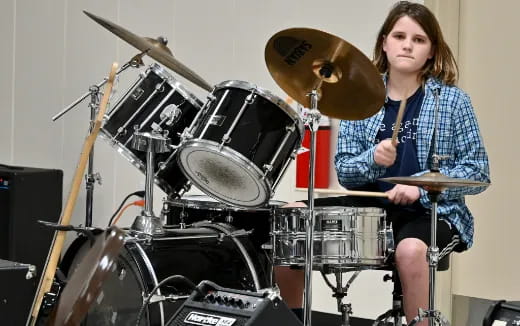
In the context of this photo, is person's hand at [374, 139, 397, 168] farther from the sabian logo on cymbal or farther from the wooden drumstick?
the wooden drumstick

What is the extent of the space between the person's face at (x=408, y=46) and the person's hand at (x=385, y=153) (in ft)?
1.39

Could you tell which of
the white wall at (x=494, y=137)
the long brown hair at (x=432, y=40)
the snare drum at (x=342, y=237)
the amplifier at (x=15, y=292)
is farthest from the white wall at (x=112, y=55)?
the amplifier at (x=15, y=292)

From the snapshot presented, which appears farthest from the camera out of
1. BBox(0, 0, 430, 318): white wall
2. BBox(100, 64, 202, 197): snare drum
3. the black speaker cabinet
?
the black speaker cabinet

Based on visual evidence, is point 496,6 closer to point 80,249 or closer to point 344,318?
point 344,318

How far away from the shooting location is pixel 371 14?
436 centimetres

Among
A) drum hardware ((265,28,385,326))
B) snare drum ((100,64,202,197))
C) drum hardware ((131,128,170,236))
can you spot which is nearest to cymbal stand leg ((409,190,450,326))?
drum hardware ((265,28,385,326))

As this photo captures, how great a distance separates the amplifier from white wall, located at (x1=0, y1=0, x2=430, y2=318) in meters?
2.32

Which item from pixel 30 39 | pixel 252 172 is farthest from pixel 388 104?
pixel 30 39

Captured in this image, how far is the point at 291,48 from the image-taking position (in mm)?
2930

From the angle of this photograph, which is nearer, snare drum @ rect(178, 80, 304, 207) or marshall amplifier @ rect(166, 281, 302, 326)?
marshall amplifier @ rect(166, 281, 302, 326)

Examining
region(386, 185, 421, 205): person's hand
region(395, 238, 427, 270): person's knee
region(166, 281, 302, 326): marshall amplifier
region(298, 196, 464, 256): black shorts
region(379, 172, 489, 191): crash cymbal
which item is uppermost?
region(379, 172, 489, 191): crash cymbal

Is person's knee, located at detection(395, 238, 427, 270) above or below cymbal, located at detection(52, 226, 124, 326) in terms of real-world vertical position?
below

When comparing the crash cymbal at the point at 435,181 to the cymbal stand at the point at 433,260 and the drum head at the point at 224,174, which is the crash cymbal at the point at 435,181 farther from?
the drum head at the point at 224,174

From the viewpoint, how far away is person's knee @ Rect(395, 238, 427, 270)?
300 cm
